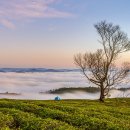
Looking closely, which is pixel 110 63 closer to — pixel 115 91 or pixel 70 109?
pixel 70 109

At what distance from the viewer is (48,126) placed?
71.3 feet

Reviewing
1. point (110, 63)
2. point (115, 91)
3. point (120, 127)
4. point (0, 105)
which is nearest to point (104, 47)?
point (110, 63)

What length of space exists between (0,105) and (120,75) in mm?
35075

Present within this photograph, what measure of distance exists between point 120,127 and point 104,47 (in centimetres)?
3958

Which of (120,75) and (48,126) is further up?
(120,75)

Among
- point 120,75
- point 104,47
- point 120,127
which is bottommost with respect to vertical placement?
point 120,127

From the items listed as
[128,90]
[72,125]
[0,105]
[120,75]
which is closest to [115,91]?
[128,90]

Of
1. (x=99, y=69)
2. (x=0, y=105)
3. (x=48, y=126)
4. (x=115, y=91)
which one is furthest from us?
(x=115, y=91)

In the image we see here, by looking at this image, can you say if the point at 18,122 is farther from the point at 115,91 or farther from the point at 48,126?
the point at 115,91

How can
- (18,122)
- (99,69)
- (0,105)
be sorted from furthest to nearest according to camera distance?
(99,69), (0,105), (18,122)

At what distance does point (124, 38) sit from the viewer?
63.3m

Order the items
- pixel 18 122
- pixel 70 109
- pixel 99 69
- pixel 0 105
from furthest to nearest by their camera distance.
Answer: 1. pixel 99 69
2. pixel 0 105
3. pixel 70 109
4. pixel 18 122

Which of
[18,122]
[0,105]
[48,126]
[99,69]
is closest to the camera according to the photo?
[48,126]

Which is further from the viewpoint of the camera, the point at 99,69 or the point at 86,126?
the point at 99,69
